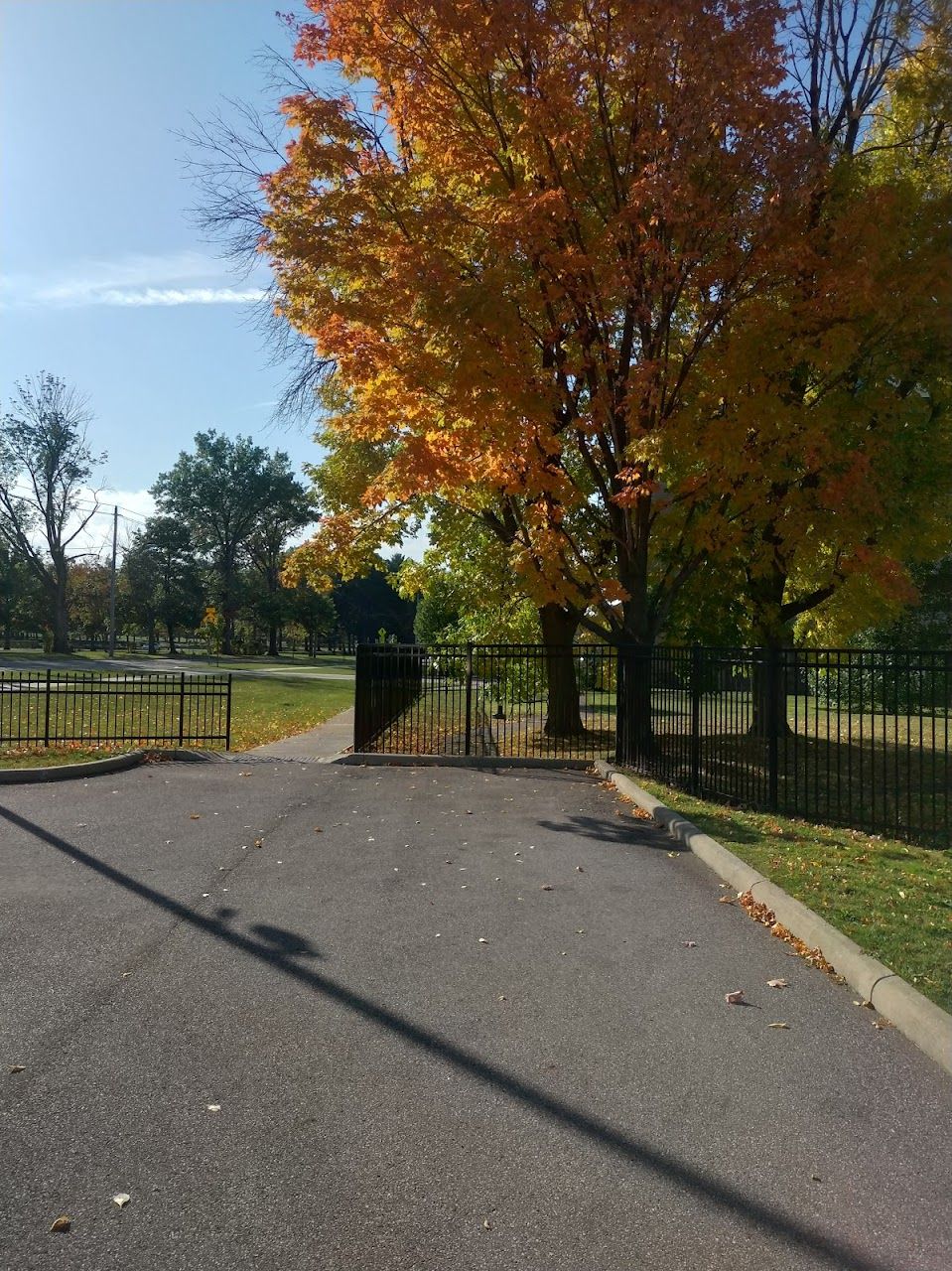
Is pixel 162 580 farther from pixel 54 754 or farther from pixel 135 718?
pixel 54 754

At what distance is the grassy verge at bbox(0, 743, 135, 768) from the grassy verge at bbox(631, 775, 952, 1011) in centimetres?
813

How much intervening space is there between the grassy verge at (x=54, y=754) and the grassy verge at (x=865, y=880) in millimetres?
8133

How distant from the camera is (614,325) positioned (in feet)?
46.0

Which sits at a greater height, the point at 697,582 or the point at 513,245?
the point at 513,245

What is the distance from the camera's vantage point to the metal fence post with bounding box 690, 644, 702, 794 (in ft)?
36.6

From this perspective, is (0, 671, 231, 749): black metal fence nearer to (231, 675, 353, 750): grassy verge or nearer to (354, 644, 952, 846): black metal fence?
(231, 675, 353, 750): grassy verge

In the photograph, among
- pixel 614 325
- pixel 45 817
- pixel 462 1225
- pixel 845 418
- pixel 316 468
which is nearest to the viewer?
pixel 462 1225

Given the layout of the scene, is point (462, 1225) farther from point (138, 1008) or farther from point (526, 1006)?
point (138, 1008)

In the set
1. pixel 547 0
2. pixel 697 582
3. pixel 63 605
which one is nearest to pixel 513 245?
pixel 547 0

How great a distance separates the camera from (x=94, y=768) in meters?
12.5

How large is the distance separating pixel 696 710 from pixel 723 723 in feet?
5.05

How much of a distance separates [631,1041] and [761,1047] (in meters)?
0.60

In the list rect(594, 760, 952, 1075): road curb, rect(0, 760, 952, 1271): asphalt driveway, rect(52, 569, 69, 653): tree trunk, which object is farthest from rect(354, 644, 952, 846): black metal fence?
rect(52, 569, 69, 653): tree trunk

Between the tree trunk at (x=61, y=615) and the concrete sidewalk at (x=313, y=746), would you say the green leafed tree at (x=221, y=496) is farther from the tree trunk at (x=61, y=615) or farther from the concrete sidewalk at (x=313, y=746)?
the concrete sidewalk at (x=313, y=746)
